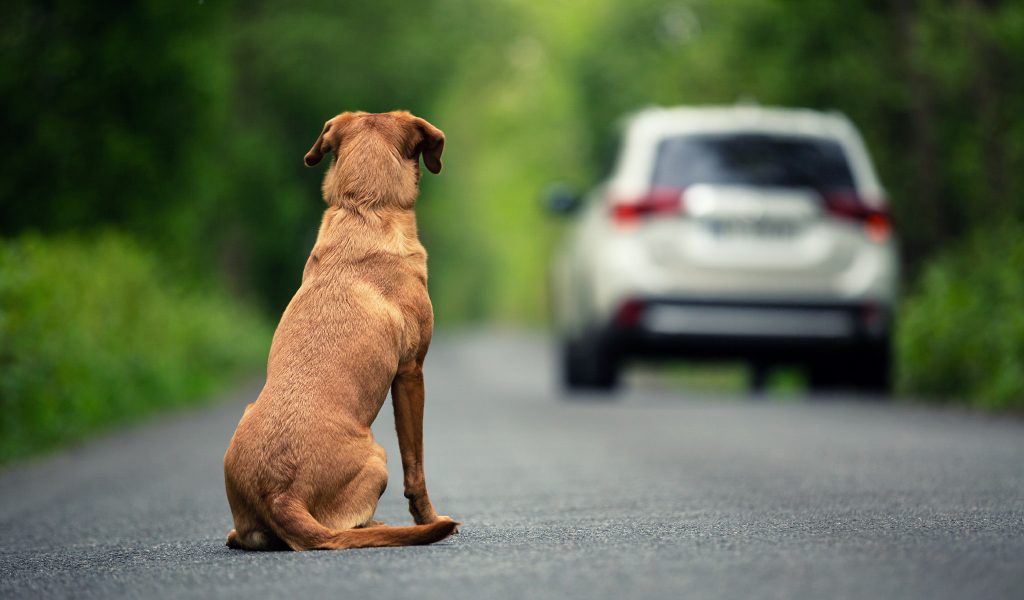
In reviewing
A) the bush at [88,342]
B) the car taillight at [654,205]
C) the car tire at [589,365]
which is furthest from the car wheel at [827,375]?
the bush at [88,342]

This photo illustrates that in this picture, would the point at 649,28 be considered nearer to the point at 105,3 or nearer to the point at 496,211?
the point at 105,3

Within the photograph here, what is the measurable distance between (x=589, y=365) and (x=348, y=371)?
7764 millimetres

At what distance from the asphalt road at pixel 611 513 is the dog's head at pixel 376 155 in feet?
4.16

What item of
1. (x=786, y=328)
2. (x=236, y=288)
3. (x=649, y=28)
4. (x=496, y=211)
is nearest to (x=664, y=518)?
(x=786, y=328)

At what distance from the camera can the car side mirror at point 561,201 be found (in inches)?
527

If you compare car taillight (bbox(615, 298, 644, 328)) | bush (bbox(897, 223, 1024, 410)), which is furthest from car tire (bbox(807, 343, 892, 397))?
car taillight (bbox(615, 298, 644, 328))

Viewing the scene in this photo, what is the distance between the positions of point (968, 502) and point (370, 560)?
8.26 feet

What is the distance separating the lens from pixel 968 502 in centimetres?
585

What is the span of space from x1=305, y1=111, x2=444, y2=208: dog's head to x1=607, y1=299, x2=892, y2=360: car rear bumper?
19.3 ft

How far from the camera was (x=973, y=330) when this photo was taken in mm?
12234

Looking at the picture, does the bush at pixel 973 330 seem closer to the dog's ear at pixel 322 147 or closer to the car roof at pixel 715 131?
the car roof at pixel 715 131

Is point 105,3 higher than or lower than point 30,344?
higher

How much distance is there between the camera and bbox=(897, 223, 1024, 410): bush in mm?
11250

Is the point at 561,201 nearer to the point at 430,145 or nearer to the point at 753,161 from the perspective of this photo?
the point at 753,161
